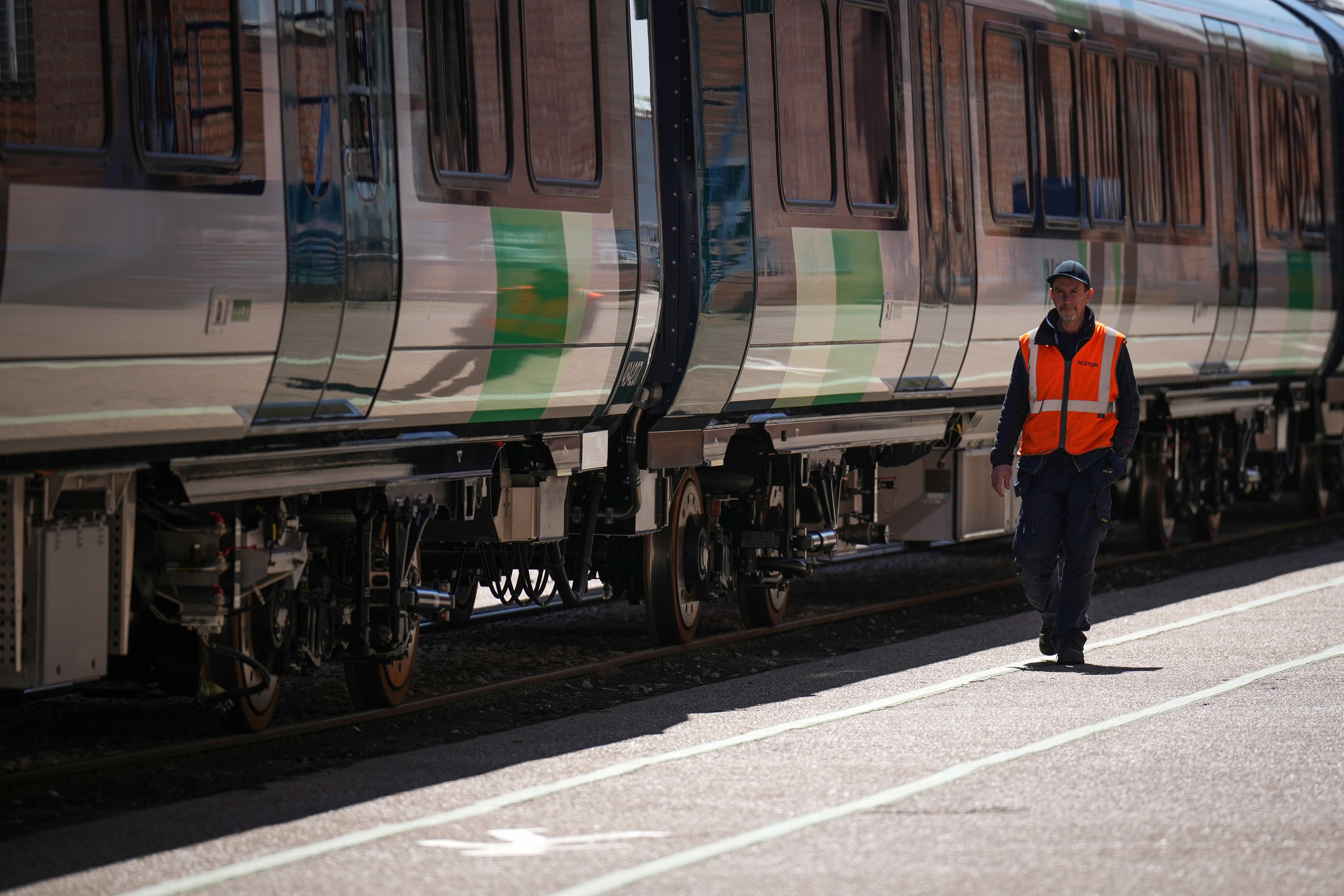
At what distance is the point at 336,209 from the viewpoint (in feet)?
27.2

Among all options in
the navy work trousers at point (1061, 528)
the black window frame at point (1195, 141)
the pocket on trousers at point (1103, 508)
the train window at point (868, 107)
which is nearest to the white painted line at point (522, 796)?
the navy work trousers at point (1061, 528)

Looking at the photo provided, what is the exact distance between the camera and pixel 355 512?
30.1 ft

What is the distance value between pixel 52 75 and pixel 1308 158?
14.0 m

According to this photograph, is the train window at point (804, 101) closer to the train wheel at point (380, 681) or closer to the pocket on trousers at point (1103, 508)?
the pocket on trousers at point (1103, 508)

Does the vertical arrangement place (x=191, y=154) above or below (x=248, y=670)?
above

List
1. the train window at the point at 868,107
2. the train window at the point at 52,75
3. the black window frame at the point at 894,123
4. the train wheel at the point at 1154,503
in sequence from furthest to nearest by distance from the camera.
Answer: the train wheel at the point at 1154,503
the black window frame at the point at 894,123
the train window at the point at 868,107
the train window at the point at 52,75

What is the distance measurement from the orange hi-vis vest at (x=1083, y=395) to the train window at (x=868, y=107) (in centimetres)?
179

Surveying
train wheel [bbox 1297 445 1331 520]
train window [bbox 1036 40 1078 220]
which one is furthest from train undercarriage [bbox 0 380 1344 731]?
train wheel [bbox 1297 445 1331 520]

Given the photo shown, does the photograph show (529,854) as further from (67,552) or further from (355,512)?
(355,512)

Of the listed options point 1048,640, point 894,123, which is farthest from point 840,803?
point 894,123

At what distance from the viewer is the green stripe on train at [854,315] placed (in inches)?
468

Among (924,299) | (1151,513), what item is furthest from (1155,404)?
(924,299)

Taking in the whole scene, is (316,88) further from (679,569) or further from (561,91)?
(679,569)

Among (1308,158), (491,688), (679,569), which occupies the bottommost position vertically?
(491,688)
